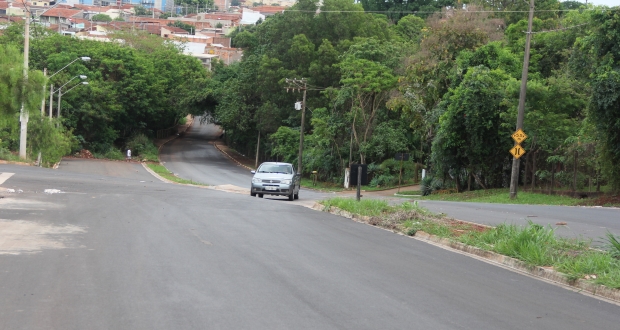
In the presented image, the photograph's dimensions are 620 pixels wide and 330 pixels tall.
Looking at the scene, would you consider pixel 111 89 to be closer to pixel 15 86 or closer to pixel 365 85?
pixel 365 85

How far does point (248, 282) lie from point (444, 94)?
122 feet

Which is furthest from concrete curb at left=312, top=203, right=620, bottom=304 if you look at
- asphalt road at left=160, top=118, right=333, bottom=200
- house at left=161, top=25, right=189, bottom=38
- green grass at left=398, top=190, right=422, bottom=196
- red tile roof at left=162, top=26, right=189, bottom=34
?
red tile roof at left=162, top=26, right=189, bottom=34

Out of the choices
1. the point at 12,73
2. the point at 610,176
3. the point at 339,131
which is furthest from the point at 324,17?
the point at 12,73

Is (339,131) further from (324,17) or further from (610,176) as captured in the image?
(610,176)

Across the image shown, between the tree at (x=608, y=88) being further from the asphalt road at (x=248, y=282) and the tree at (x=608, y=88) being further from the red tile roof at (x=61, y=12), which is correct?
the red tile roof at (x=61, y=12)

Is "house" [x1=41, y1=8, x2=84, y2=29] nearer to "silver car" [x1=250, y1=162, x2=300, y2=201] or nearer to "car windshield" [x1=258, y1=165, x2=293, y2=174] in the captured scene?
"car windshield" [x1=258, y1=165, x2=293, y2=174]

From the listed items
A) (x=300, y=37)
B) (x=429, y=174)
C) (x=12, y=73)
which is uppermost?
(x=300, y=37)

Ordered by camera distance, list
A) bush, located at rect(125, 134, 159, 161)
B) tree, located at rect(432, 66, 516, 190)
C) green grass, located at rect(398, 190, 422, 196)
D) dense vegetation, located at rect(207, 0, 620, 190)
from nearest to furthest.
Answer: dense vegetation, located at rect(207, 0, 620, 190) → tree, located at rect(432, 66, 516, 190) → green grass, located at rect(398, 190, 422, 196) → bush, located at rect(125, 134, 159, 161)

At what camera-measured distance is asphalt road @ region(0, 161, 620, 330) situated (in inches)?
303

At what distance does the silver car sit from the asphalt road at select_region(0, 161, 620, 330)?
1381cm

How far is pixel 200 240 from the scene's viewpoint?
530 inches

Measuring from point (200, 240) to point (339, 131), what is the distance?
4592 cm

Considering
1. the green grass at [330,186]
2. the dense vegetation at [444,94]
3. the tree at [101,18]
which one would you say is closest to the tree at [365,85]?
the dense vegetation at [444,94]

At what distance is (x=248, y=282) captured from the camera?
951cm
